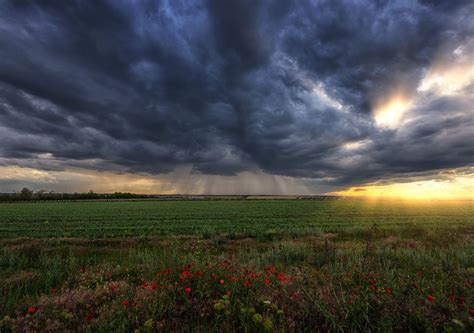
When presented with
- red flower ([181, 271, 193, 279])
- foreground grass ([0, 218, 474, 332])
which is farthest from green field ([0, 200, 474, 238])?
red flower ([181, 271, 193, 279])

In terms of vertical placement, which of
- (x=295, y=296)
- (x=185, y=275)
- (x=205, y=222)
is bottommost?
(x=205, y=222)

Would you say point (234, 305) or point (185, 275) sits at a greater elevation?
point (185, 275)

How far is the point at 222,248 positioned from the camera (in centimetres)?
1352

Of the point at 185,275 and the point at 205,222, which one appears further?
the point at 205,222

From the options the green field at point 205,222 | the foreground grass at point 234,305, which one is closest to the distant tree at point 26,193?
the green field at point 205,222

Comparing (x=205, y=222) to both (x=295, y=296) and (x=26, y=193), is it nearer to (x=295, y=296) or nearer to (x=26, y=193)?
(x=295, y=296)

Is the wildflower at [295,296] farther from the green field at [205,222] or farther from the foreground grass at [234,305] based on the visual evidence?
the green field at [205,222]

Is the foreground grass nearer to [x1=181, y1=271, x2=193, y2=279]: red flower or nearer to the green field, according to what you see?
[x1=181, y1=271, x2=193, y2=279]: red flower

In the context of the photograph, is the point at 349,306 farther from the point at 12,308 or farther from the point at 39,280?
the point at 39,280

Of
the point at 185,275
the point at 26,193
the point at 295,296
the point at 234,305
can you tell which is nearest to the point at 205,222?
the point at 185,275

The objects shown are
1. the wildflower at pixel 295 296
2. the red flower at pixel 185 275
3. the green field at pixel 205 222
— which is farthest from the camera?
the green field at pixel 205 222

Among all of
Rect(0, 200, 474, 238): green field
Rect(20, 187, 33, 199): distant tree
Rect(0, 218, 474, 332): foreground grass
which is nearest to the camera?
Rect(0, 218, 474, 332): foreground grass

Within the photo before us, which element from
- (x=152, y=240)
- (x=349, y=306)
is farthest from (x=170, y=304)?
(x=152, y=240)

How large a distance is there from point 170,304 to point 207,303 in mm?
643
